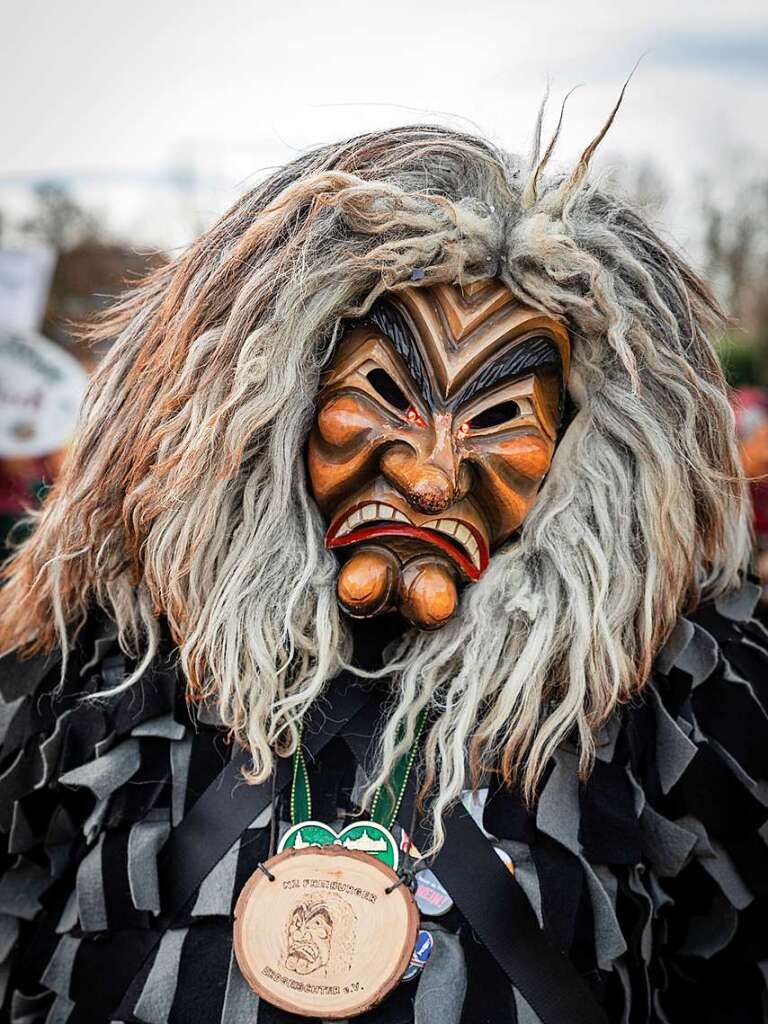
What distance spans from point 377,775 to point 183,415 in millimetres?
562

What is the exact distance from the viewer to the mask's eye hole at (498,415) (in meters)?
1.37

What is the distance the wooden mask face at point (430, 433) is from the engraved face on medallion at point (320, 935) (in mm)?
373

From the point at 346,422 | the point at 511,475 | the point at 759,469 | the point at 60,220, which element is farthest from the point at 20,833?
the point at 60,220

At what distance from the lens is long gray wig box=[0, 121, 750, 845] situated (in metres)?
1.36

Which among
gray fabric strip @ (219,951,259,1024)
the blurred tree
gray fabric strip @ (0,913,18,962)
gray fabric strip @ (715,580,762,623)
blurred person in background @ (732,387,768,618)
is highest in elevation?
gray fabric strip @ (715,580,762,623)

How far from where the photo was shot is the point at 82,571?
4.94ft

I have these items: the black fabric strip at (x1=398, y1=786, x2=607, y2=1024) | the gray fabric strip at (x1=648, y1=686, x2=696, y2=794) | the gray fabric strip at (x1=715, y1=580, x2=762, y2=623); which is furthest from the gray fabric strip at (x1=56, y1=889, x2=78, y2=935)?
the gray fabric strip at (x1=715, y1=580, x2=762, y2=623)

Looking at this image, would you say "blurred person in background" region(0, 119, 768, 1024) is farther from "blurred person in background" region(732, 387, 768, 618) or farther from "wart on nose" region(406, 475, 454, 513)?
"blurred person in background" region(732, 387, 768, 618)

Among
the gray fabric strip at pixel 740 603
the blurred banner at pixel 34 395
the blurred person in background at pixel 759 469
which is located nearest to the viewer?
the gray fabric strip at pixel 740 603

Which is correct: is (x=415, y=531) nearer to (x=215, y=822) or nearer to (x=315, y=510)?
(x=315, y=510)

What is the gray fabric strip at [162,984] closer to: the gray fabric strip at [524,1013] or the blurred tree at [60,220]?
the gray fabric strip at [524,1013]

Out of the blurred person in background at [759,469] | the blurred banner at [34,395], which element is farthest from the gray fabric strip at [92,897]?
the blurred banner at [34,395]

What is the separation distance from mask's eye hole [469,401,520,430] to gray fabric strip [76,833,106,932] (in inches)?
31.4

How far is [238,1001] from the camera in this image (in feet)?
4.23
